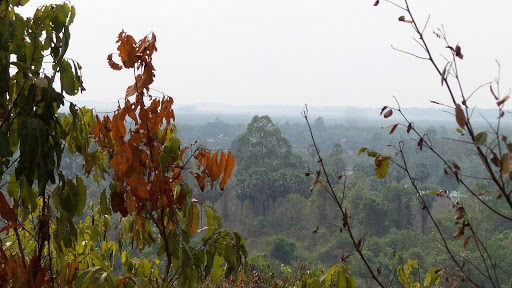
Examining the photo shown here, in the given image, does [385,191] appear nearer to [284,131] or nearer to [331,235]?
[331,235]

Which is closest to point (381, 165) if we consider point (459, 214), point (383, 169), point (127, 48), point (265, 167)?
point (383, 169)

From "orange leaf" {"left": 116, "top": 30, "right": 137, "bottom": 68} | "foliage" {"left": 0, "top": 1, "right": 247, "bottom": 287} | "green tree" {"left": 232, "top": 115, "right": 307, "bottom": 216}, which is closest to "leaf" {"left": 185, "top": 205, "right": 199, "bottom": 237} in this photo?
"foliage" {"left": 0, "top": 1, "right": 247, "bottom": 287}

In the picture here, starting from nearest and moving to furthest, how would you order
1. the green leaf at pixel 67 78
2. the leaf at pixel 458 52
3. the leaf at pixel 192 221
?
the leaf at pixel 458 52
the green leaf at pixel 67 78
the leaf at pixel 192 221

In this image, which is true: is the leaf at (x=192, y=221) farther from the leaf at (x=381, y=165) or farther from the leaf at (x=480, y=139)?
the leaf at (x=480, y=139)

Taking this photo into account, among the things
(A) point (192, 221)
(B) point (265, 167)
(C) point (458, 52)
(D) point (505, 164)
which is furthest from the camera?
(B) point (265, 167)

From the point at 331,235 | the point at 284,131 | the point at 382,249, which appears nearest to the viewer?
the point at 382,249

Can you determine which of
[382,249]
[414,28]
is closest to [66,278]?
[414,28]

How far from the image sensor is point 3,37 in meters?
0.82

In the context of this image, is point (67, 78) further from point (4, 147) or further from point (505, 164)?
point (505, 164)

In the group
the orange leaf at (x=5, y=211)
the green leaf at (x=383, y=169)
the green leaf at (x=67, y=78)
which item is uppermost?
the green leaf at (x=67, y=78)

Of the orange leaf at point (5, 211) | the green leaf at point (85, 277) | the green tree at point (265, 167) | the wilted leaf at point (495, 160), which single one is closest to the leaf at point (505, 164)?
the wilted leaf at point (495, 160)

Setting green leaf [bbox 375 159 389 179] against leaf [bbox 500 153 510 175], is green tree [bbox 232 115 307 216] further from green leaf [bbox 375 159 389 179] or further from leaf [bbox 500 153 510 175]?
leaf [bbox 500 153 510 175]

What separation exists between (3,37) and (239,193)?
3219 cm

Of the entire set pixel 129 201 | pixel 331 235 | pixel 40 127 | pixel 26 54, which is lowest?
pixel 331 235
